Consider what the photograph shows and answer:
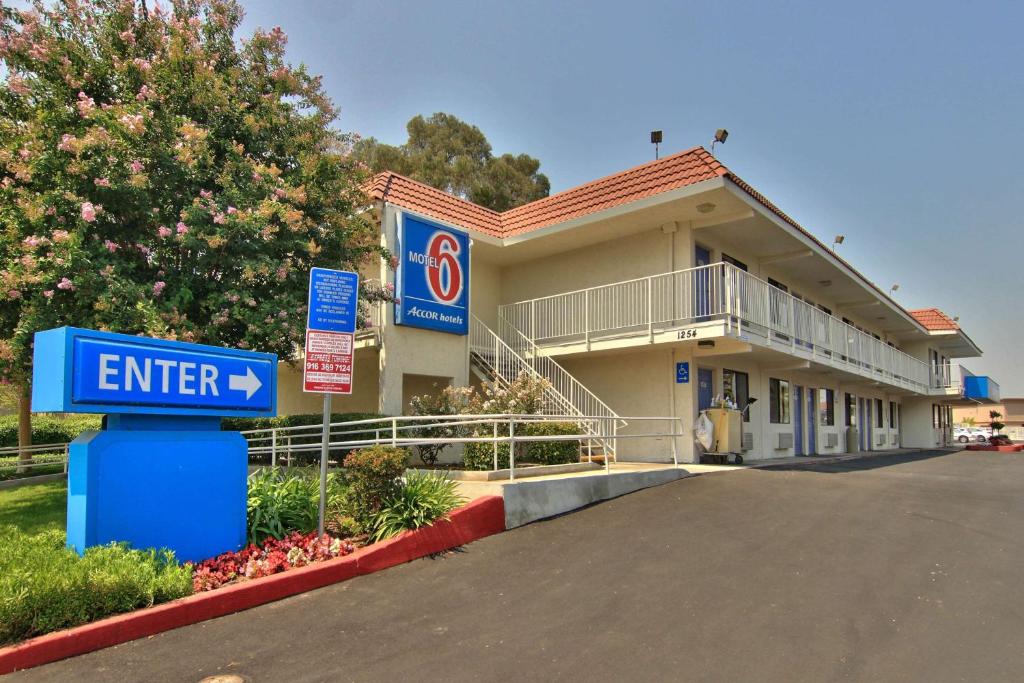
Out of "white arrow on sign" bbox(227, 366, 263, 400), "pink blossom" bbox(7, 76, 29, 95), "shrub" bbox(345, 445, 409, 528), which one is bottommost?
"shrub" bbox(345, 445, 409, 528)

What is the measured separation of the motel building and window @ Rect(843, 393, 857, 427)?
16.4ft

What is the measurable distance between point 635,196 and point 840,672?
11055 millimetres

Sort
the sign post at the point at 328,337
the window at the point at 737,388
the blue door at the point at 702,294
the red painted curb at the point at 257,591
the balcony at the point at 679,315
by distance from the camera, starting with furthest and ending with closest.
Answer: the window at the point at 737,388
the blue door at the point at 702,294
the balcony at the point at 679,315
the sign post at the point at 328,337
the red painted curb at the point at 257,591

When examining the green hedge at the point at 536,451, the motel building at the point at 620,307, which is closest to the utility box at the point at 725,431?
the motel building at the point at 620,307

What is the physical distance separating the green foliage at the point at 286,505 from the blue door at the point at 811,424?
1656cm

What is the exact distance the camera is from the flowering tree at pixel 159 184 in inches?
353

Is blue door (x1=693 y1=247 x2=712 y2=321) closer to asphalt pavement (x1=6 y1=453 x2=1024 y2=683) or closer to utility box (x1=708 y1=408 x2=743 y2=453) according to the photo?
utility box (x1=708 y1=408 x2=743 y2=453)

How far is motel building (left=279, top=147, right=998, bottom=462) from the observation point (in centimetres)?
1318

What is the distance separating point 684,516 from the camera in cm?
857

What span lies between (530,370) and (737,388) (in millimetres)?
5681

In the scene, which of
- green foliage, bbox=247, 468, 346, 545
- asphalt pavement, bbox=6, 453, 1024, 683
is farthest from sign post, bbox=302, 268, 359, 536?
asphalt pavement, bbox=6, 453, 1024, 683

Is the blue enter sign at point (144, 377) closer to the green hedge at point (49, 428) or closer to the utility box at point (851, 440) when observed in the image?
the green hedge at point (49, 428)

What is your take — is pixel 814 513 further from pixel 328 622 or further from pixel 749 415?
pixel 749 415

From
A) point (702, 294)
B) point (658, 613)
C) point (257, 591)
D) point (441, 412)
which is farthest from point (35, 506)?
point (702, 294)
